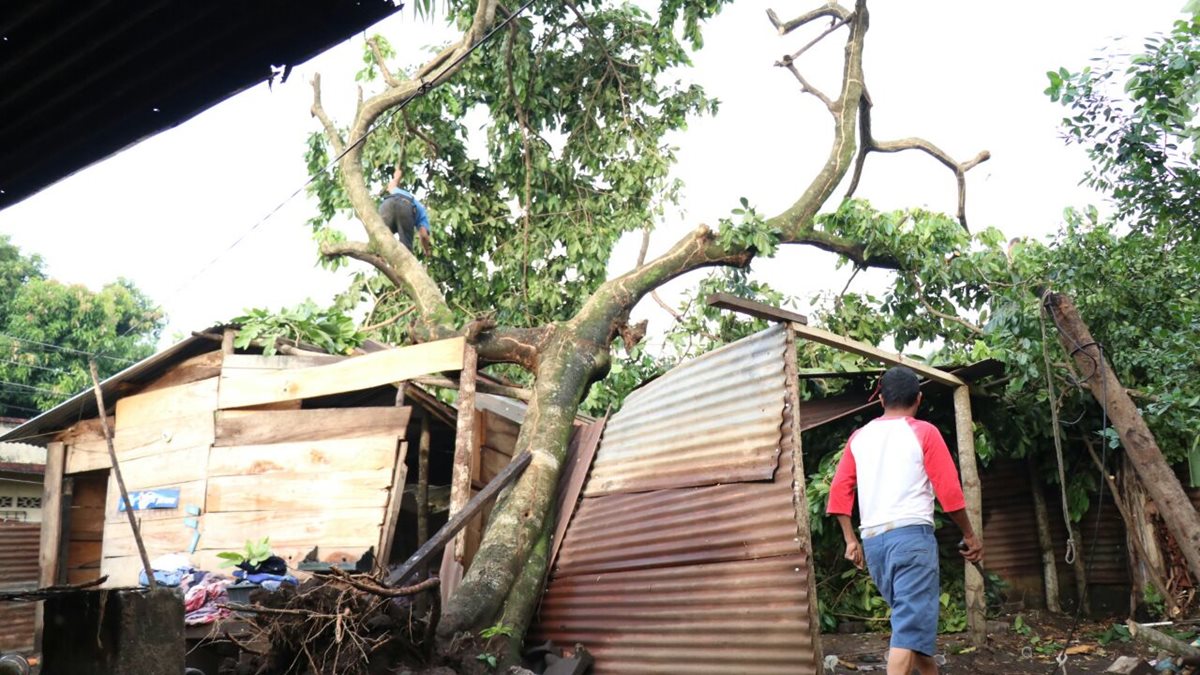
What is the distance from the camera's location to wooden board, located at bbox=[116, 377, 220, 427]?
934 centimetres

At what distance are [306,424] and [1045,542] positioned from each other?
7.64m

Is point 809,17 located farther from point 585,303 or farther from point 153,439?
point 153,439

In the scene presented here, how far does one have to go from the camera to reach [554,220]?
44.8ft

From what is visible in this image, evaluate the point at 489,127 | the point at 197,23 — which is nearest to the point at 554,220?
the point at 489,127

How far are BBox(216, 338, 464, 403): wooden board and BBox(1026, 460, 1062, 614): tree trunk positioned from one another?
21.1ft

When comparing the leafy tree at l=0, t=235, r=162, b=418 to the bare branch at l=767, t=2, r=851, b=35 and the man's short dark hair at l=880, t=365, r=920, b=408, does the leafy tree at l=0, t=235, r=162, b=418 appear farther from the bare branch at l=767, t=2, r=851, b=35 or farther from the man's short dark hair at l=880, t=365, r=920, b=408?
the man's short dark hair at l=880, t=365, r=920, b=408

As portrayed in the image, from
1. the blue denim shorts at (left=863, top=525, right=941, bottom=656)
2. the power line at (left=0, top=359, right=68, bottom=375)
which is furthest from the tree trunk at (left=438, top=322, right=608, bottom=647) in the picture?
the power line at (left=0, top=359, right=68, bottom=375)

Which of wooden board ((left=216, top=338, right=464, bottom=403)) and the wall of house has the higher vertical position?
wooden board ((left=216, top=338, right=464, bottom=403))

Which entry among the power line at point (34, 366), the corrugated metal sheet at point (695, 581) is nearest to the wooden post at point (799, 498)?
the corrugated metal sheet at point (695, 581)

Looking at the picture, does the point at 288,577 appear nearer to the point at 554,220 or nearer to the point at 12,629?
the point at 554,220

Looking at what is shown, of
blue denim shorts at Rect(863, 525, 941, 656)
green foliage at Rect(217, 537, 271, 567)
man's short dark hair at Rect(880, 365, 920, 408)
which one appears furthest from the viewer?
green foliage at Rect(217, 537, 271, 567)

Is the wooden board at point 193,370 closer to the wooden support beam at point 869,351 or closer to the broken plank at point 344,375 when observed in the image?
the broken plank at point 344,375

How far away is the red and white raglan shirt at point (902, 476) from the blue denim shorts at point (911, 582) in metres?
0.07

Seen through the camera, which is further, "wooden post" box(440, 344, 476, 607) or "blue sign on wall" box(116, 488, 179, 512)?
"blue sign on wall" box(116, 488, 179, 512)
